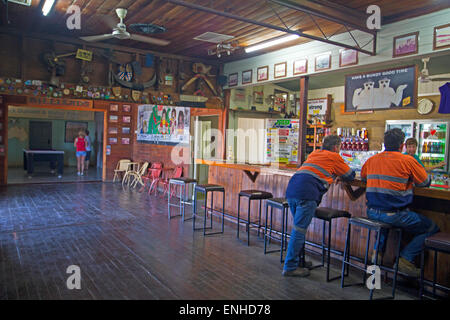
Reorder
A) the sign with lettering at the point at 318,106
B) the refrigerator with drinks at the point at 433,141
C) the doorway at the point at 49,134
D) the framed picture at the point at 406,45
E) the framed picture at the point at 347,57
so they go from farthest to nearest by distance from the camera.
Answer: the doorway at the point at 49,134 → the sign with lettering at the point at 318,106 → the refrigerator with drinks at the point at 433,141 → the framed picture at the point at 347,57 → the framed picture at the point at 406,45

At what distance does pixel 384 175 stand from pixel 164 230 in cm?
328

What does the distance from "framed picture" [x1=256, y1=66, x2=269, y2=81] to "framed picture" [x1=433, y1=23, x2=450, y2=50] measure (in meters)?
2.94

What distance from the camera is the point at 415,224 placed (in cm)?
317

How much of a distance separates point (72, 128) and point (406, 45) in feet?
41.7

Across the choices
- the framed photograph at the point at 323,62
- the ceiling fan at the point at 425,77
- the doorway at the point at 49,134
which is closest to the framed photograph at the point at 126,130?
the doorway at the point at 49,134

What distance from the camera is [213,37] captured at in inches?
228

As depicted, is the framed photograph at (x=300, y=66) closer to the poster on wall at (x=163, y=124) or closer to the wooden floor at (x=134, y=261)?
the wooden floor at (x=134, y=261)

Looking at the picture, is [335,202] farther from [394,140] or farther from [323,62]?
[323,62]

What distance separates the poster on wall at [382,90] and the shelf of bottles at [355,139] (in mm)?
2495

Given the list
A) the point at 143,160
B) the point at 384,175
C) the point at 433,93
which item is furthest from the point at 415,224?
the point at 143,160

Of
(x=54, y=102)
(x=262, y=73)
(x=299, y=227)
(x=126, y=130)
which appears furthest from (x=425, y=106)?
(x=54, y=102)

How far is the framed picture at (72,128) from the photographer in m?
13.8
